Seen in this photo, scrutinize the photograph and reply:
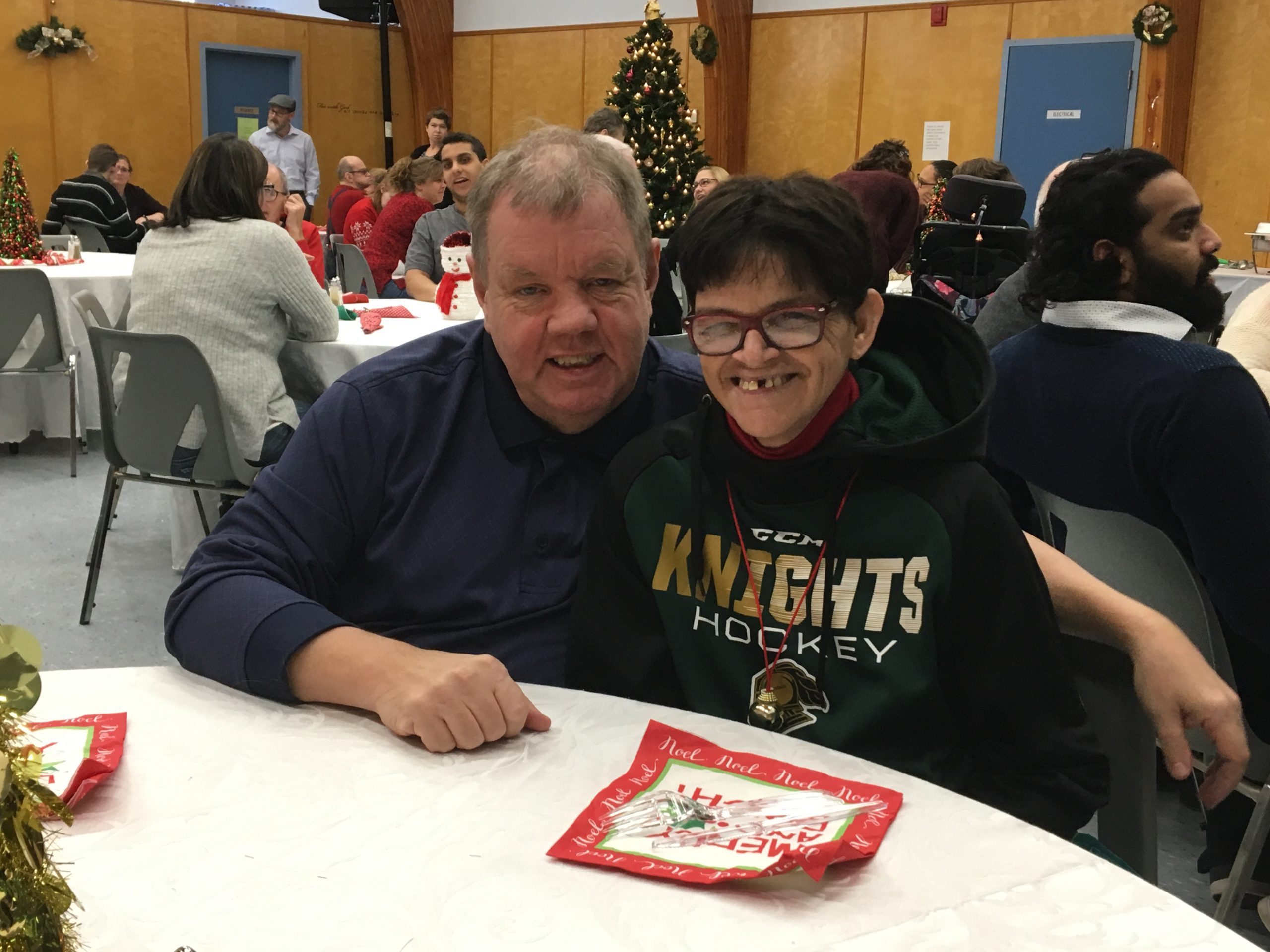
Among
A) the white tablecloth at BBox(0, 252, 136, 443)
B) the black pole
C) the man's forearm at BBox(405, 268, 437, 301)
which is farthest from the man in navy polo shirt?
the black pole

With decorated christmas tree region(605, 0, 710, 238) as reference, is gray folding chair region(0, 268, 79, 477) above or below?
below

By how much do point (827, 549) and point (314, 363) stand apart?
283cm

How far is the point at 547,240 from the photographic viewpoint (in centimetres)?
147

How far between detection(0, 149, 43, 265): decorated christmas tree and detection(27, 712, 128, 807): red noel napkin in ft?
18.7

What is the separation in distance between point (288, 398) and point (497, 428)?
2353mm

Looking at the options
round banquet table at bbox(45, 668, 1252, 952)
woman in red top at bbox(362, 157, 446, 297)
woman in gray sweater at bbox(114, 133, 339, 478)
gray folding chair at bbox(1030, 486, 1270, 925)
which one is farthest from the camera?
woman in red top at bbox(362, 157, 446, 297)

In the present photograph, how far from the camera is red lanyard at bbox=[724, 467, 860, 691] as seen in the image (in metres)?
1.31

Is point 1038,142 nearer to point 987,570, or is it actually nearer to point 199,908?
point 987,570

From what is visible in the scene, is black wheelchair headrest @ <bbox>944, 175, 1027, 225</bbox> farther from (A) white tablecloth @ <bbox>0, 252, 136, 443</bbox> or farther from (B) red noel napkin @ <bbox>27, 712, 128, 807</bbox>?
(B) red noel napkin @ <bbox>27, 712, 128, 807</bbox>

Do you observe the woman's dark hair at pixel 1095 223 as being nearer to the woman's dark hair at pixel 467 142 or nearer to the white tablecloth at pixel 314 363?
the white tablecloth at pixel 314 363

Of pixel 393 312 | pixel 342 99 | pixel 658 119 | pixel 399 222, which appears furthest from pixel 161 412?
pixel 342 99

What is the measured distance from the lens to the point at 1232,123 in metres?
9.08

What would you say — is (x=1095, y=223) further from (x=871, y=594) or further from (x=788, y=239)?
(x=871, y=594)

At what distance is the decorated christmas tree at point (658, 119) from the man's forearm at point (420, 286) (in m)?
4.14
